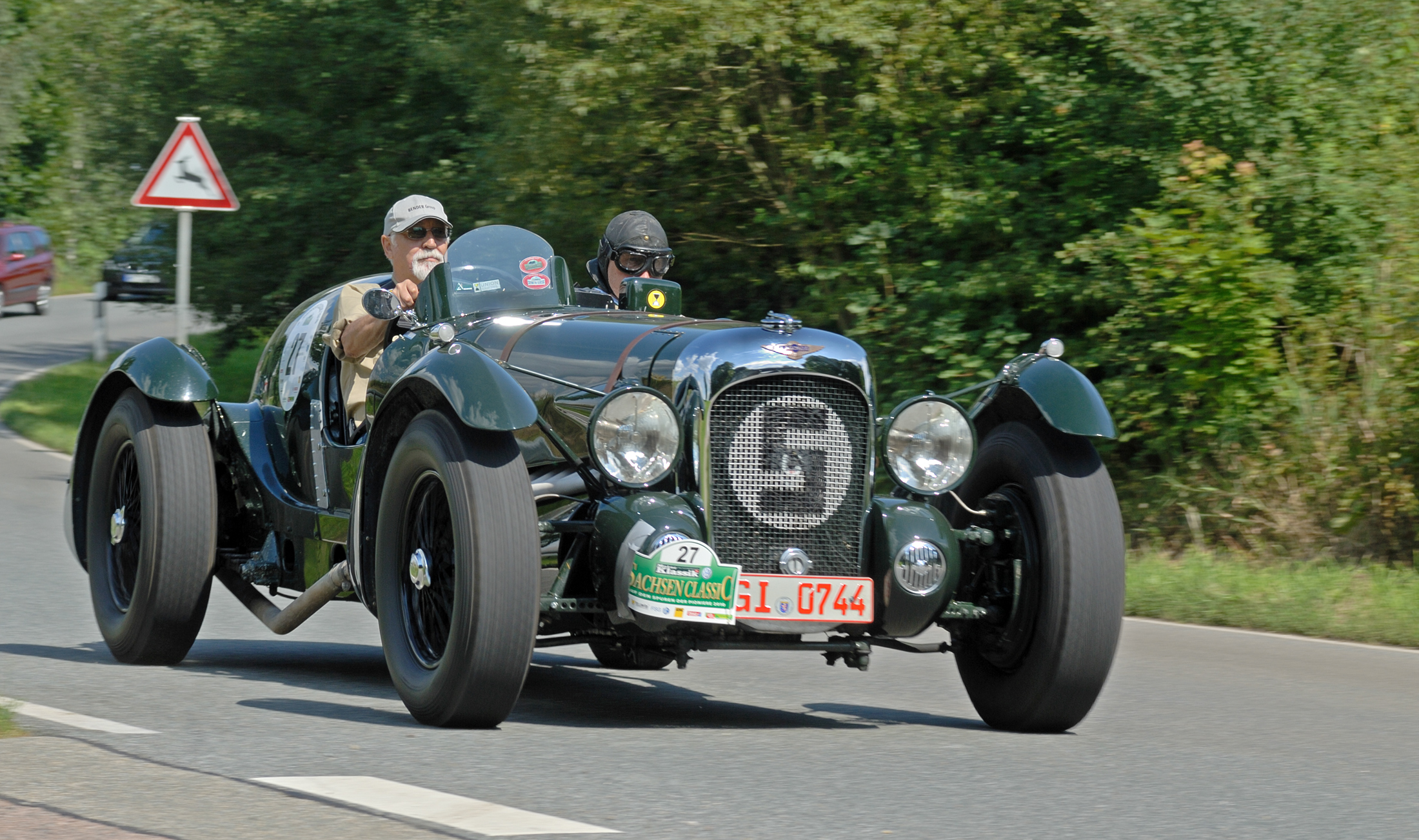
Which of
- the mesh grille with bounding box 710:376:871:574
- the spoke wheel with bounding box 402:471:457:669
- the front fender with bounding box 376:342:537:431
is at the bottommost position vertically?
the spoke wheel with bounding box 402:471:457:669

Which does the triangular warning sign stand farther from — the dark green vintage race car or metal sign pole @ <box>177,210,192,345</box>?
the dark green vintage race car

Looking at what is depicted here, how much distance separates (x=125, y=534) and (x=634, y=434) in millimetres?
2908

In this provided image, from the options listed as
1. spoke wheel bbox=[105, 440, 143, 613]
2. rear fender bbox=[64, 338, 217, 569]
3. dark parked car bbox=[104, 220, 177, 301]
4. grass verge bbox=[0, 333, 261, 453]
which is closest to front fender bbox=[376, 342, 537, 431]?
rear fender bbox=[64, 338, 217, 569]

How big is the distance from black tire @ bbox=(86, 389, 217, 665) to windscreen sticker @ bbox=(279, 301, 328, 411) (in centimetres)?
43

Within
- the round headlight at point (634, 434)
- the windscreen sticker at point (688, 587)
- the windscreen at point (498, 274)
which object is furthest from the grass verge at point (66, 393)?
the windscreen sticker at point (688, 587)

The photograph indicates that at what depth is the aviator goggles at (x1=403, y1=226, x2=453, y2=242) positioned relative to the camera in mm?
7566

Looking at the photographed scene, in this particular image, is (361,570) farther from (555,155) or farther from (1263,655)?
(555,155)

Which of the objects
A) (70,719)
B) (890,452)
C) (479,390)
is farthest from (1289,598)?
(70,719)

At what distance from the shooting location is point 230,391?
75.2ft

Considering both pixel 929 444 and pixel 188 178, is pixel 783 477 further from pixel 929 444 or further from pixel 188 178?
pixel 188 178

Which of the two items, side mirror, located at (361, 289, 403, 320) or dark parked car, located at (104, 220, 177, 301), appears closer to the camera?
side mirror, located at (361, 289, 403, 320)

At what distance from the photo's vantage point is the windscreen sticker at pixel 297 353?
777 cm

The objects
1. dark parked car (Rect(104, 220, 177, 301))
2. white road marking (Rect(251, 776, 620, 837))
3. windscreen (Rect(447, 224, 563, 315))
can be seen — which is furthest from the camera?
dark parked car (Rect(104, 220, 177, 301))

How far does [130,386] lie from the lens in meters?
7.79
